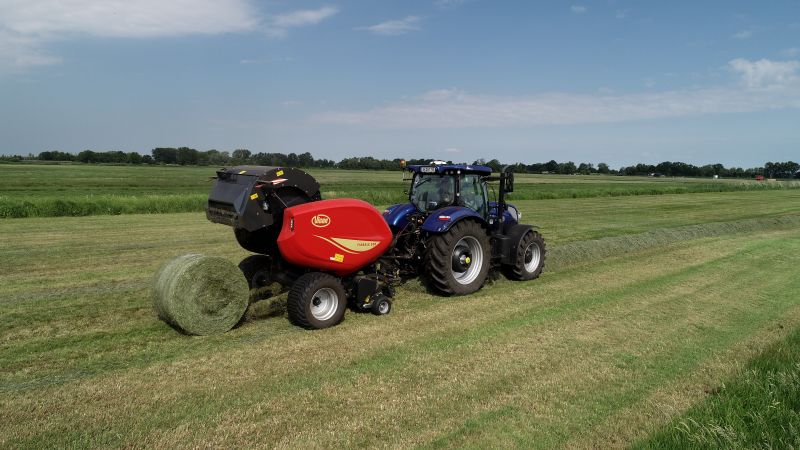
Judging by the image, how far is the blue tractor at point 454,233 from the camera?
776 cm

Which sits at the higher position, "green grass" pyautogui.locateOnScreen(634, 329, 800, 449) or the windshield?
the windshield

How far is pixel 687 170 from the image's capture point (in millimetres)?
117750

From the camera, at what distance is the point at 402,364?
17.4 ft

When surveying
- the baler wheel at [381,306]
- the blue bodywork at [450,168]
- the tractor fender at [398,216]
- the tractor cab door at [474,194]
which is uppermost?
the blue bodywork at [450,168]

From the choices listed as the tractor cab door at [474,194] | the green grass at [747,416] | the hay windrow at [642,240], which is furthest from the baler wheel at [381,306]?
the hay windrow at [642,240]

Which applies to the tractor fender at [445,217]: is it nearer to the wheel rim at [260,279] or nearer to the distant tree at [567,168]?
Result: the wheel rim at [260,279]

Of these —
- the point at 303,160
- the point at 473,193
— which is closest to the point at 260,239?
the point at 473,193

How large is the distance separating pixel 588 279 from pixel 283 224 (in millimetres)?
5738

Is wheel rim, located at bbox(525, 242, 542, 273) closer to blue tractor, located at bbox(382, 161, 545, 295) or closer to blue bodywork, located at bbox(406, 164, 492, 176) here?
blue tractor, located at bbox(382, 161, 545, 295)

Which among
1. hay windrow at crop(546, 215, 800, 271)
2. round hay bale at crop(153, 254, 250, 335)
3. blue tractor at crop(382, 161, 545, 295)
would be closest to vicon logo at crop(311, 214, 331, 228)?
round hay bale at crop(153, 254, 250, 335)

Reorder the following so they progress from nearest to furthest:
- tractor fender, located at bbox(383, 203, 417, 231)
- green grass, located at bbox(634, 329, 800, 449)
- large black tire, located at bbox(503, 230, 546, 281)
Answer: green grass, located at bbox(634, 329, 800, 449)
tractor fender, located at bbox(383, 203, 417, 231)
large black tire, located at bbox(503, 230, 546, 281)

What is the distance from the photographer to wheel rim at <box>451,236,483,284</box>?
26.7 feet

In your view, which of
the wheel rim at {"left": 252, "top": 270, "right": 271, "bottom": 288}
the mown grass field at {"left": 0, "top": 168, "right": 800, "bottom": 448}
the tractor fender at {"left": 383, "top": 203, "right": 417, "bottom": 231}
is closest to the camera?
the mown grass field at {"left": 0, "top": 168, "right": 800, "bottom": 448}

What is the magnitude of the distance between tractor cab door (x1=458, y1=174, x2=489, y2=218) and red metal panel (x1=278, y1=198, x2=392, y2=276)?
1.91 m
